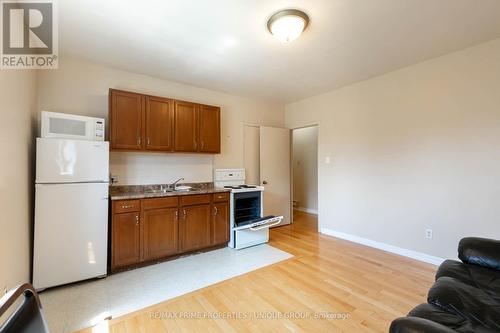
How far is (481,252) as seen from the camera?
166cm

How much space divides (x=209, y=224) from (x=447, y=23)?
3544mm

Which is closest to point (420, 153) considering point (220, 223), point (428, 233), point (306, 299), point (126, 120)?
point (428, 233)

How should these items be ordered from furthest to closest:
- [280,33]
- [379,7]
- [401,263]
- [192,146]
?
[192,146] < [401,263] < [280,33] < [379,7]

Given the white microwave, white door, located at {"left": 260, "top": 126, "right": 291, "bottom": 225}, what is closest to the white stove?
white door, located at {"left": 260, "top": 126, "right": 291, "bottom": 225}

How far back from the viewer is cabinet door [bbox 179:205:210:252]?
306 centimetres

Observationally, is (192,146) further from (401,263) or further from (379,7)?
(401,263)

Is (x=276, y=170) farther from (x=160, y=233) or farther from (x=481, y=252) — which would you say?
(x=481, y=252)

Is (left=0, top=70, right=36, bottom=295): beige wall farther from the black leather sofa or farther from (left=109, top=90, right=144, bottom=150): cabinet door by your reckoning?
the black leather sofa

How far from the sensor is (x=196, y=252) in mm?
3281

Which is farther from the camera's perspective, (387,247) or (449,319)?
(387,247)

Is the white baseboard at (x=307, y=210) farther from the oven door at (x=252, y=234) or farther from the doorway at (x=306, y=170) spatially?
the oven door at (x=252, y=234)

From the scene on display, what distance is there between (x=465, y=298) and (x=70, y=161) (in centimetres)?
336

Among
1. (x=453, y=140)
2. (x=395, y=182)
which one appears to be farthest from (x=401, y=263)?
(x=453, y=140)

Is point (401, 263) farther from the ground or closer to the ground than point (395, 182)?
closer to the ground
